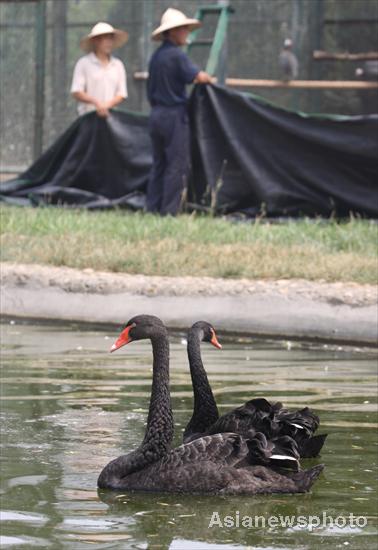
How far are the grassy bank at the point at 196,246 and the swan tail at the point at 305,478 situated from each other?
17.2 ft

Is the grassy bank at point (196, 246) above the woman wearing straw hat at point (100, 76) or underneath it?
underneath

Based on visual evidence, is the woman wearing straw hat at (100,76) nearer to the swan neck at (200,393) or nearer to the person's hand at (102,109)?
the person's hand at (102,109)

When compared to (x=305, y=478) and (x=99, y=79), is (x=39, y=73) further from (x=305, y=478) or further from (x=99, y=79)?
(x=305, y=478)

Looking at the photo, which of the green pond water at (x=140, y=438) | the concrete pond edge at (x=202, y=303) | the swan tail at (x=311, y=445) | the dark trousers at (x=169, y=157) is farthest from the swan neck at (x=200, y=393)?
the dark trousers at (x=169, y=157)

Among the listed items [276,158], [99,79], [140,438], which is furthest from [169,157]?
[140,438]

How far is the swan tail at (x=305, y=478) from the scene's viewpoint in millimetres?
6754

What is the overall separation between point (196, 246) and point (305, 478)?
6792 millimetres

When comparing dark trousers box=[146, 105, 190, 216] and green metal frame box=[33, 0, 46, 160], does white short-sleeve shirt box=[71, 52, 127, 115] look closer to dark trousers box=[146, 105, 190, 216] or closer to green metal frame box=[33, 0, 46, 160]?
dark trousers box=[146, 105, 190, 216]

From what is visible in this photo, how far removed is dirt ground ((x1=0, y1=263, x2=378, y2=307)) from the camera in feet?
38.0

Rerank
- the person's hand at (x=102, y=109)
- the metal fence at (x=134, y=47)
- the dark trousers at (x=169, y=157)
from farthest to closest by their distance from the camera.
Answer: the metal fence at (x=134, y=47), the person's hand at (x=102, y=109), the dark trousers at (x=169, y=157)

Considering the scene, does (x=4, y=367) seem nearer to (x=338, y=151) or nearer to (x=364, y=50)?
(x=338, y=151)

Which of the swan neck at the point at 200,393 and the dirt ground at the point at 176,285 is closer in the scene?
the swan neck at the point at 200,393

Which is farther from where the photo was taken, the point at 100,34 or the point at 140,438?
the point at 100,34

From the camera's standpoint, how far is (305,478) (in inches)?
266
